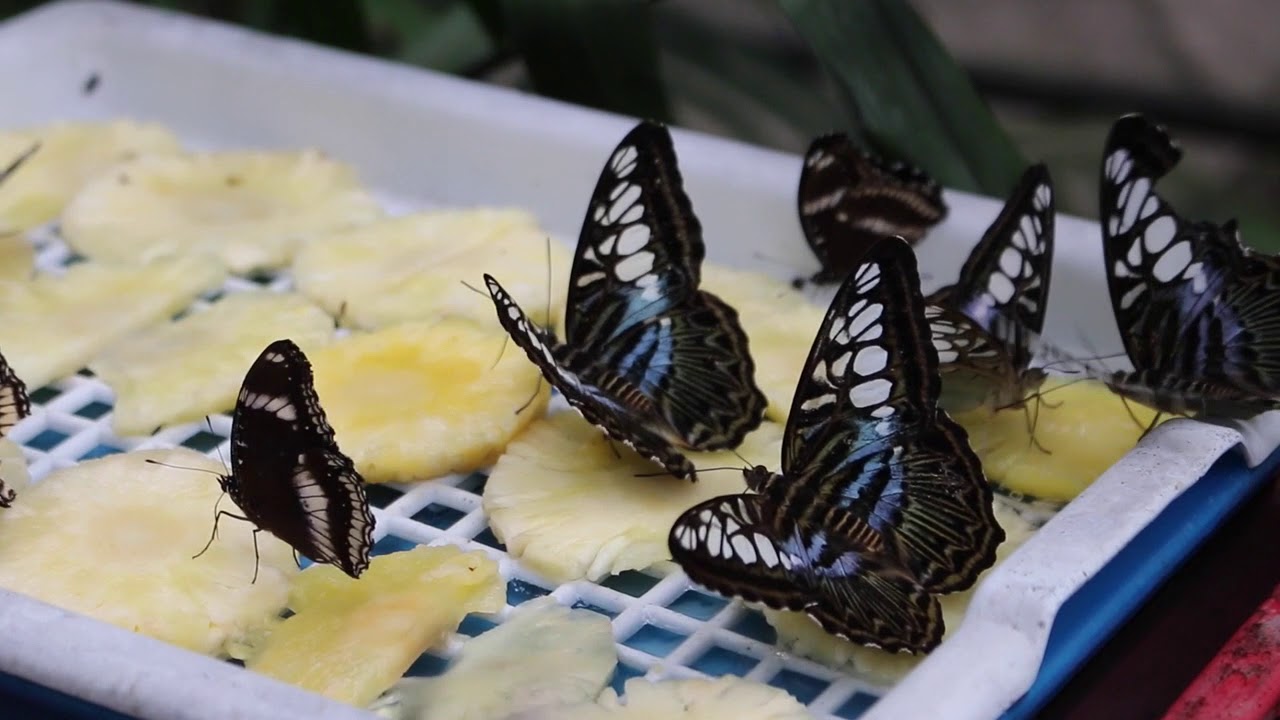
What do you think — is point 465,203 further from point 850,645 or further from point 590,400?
point 850,645

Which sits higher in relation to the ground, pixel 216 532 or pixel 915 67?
pixel 915 67

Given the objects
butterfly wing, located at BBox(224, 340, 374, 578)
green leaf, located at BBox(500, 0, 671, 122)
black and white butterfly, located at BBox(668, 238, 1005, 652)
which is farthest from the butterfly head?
green leaf, located at BBox(500, 0, 671, 122)

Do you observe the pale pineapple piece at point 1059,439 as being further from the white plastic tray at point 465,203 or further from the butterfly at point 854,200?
the butterfly at point 854,200

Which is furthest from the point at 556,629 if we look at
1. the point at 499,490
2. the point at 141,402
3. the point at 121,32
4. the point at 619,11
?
the point at 121,32

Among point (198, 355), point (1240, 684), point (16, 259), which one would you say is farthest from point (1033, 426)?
point (16, 259)

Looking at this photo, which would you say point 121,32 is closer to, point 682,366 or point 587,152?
point 587,152

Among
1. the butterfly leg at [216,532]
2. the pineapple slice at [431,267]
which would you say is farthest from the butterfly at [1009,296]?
the butterfly leg at [216,532]
